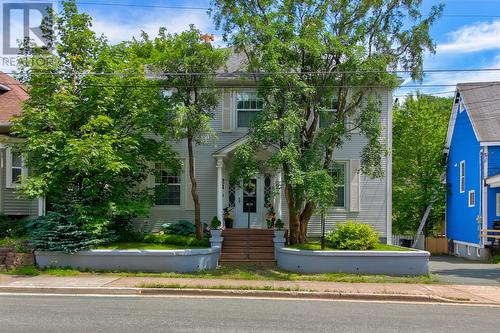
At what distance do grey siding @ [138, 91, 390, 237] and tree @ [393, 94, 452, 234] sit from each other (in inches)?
394

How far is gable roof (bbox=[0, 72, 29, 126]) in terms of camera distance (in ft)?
67.1

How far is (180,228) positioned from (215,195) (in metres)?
2.27

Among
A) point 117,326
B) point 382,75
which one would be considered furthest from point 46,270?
point 382,75

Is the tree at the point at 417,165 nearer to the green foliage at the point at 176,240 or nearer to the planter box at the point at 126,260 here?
the green foliage at the point at 176,240

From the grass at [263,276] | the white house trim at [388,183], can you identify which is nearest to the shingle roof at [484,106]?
the white house trim at [388,183]

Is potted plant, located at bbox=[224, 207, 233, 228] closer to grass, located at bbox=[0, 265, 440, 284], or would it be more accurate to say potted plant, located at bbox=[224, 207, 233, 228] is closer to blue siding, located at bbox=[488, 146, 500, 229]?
grass, located at bbox=[0, 265, 440, 284]

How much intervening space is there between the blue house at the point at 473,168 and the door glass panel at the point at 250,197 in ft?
33.8

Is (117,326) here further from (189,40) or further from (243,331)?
(189,40)

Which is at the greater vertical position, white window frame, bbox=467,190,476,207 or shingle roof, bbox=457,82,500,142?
shingle roof, bbox=457,82,500,142

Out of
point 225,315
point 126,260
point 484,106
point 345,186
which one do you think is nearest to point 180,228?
point 126,260

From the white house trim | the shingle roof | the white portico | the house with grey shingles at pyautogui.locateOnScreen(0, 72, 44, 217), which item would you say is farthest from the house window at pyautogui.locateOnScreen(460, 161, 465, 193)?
the house with grey shingles at pyautogui.locateOnScreen(0, 72, 44, 217)

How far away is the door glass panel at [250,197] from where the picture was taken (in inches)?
804

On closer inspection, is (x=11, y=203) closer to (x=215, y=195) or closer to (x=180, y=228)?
(x=180, y=228)

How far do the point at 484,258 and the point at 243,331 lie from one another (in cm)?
1751
